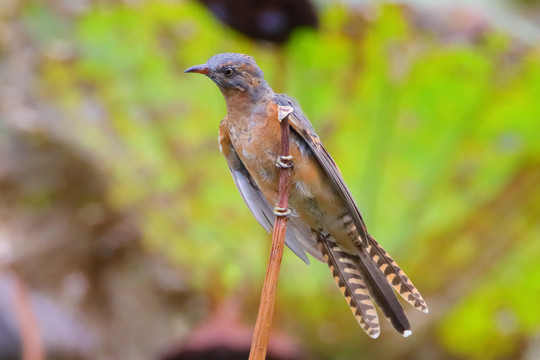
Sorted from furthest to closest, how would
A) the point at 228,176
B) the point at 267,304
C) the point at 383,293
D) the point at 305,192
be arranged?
the point at 228,176 → the point at 305,192 → the point at 383,293 → the point at 267,304

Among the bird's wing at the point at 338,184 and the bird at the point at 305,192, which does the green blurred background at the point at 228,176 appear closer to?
the bird at the point at 305,192

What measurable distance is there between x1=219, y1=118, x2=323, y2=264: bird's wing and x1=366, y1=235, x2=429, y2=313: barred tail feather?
5.9 inches

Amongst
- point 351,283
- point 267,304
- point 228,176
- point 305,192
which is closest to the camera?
point 267,304

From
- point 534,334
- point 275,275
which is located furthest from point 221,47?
point 275,275

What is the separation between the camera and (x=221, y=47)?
3652mm

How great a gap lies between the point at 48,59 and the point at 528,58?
225 centimetres

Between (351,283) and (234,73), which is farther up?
(234,73)

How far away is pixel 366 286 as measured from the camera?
1.72 metres

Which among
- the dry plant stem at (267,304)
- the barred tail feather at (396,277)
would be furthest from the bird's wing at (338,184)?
the dry plant stem at (267,304)

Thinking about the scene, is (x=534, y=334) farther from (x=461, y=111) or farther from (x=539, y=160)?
(x=461, y=111)

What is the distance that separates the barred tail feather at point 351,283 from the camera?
165 cm

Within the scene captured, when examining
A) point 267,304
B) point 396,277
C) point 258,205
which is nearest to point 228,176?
point 258,205

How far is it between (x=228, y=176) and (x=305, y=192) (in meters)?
2.03

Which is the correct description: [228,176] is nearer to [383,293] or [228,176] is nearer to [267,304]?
[383,293]
